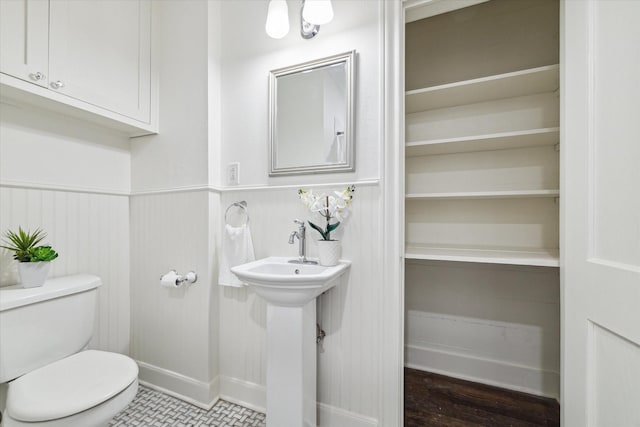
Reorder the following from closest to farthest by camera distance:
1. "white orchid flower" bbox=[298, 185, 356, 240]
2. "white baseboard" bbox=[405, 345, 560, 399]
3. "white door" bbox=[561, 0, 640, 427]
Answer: "white door" bbox=[561, 0, 640, 427]
"white orchid flower" bbox=[298, 185, 356, 240]
"white baseboard" bbox=[405, 345, 560, 399]

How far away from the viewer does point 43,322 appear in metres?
1.16

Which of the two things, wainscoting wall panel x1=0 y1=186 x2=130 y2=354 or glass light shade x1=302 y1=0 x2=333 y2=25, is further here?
wainscoting wall panel x1=0 y1=186 x2=130 y2=354

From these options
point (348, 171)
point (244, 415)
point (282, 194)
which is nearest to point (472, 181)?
point (348, 171)

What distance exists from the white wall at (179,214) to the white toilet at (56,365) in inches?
15.4

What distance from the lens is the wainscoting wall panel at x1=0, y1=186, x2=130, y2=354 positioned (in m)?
1.30

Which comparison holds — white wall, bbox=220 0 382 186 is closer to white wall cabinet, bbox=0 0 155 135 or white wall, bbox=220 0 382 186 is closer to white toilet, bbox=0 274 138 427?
white wall cabinet, bbox=0 0 155 135

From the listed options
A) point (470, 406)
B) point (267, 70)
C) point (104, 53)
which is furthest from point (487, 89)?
point (104, 53)

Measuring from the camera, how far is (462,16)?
70.8 inches

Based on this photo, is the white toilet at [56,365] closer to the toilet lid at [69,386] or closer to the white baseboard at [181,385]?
the toilet lid at [69,386]

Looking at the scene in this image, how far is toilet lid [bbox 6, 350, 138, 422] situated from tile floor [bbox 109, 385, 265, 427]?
473 millimetres

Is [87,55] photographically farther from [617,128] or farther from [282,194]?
[617,128]

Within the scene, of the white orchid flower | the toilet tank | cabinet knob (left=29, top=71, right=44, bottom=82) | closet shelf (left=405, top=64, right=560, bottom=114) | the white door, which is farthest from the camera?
closet shelf (left=405, top=64, right=560, bottom=114)

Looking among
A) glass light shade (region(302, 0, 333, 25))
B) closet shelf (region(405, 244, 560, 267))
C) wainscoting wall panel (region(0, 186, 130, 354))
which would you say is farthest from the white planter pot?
closet shelf (region(405, 244, 560, 267))

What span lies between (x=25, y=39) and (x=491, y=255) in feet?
8.33
